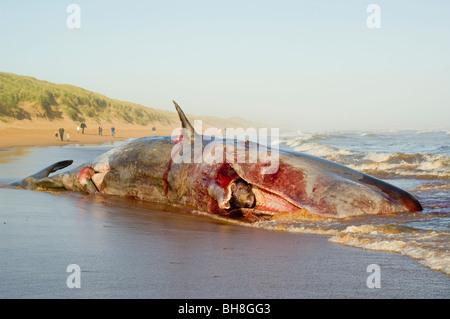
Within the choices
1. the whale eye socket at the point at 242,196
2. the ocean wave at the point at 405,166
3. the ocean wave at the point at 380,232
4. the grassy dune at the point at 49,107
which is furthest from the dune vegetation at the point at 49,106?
the ocean wave at the point at 380,232

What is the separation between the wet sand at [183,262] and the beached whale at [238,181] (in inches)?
27.8

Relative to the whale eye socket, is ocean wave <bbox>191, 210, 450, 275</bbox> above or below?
below

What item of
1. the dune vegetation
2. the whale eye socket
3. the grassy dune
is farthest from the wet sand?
the dune vegetation

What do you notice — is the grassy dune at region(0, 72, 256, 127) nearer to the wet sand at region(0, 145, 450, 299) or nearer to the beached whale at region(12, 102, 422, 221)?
the beached whale at region(12, 102, 422, 221)

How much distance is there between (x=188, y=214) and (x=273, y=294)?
11.1 feet

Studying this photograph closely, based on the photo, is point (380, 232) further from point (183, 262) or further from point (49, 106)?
point (49, 106)

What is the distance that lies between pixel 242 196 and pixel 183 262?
2.49m

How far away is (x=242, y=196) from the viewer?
569 centimetres

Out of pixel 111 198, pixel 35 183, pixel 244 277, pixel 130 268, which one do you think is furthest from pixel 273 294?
pixel 35 183

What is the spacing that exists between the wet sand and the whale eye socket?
532 mm

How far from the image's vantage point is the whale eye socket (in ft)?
18.6

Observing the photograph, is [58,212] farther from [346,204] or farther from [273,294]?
[273,294]

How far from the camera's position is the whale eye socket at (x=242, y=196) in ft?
18.6

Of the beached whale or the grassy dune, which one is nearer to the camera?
the beached whale
